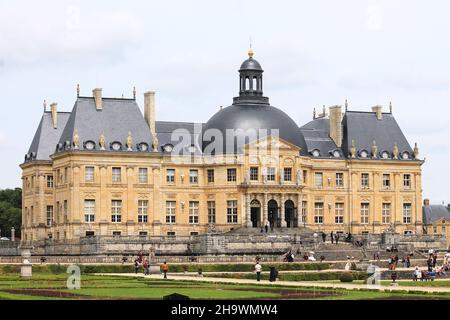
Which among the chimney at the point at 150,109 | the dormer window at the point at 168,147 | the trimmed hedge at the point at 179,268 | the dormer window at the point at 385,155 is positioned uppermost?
the chimney at the point at 150,109

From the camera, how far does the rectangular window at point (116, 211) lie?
99.7 meters

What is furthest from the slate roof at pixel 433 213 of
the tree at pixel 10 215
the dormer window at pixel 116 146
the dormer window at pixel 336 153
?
the dormer window at pixel 116 146

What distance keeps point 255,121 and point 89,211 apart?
14684 mm

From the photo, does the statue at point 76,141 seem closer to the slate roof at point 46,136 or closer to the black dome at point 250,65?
the slate roof at point 46,136

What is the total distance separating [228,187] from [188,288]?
1916 inches

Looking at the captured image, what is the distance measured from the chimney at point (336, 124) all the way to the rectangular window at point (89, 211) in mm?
22651

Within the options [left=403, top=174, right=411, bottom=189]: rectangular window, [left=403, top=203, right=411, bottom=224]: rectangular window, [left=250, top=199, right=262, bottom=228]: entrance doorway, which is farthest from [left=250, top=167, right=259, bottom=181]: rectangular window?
[left=403, top=203, right=411, bottom=224]: rectangular window

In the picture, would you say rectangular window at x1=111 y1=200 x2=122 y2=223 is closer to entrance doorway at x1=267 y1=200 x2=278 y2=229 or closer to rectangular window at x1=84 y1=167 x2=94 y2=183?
rectangular window at x1=84 y1=167 x2=94 y2=183

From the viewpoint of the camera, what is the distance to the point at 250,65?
105 meters

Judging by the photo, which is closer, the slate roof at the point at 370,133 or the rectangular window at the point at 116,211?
the rectangular window at the point at 116,211

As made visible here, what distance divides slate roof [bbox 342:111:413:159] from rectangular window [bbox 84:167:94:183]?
22.3 metres

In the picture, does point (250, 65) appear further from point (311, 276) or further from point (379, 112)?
point (311, 276)

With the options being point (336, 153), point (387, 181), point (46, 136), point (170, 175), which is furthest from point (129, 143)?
point (387, 181)
